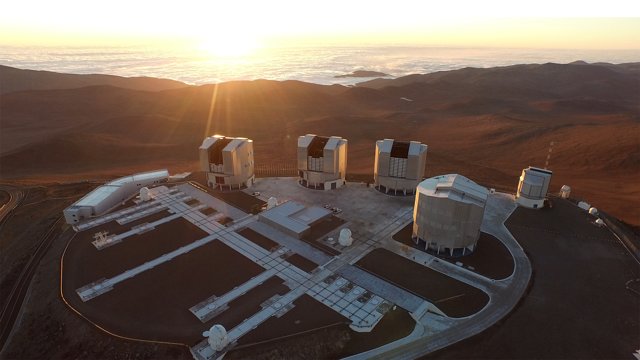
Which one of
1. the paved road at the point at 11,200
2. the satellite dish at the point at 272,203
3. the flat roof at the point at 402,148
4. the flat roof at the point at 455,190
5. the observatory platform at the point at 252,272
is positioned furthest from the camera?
the flat roof at the point at 402,148

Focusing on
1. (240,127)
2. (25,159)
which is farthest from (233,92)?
(25,159)

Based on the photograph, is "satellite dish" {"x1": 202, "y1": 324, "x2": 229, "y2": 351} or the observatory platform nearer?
"satellite dish" {"x1": 202, "y1": 324, "x2": 229, "y2": 351}

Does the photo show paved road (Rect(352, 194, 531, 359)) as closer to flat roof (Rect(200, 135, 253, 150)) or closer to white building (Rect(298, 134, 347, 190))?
white building (Rect(298, 134, 347, 190))

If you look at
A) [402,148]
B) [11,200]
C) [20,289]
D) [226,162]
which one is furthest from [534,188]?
[11,200]

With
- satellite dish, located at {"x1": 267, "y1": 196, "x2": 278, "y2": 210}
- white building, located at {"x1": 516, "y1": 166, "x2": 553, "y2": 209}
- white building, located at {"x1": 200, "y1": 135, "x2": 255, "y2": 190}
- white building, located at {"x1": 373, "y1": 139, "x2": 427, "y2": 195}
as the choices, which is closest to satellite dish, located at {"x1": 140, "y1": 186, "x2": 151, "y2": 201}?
white building, located at {"x1": 200, "y1": 135, "x2": 255, "y2": 190}

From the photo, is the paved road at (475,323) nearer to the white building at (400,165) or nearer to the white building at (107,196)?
the white building at (400,165)

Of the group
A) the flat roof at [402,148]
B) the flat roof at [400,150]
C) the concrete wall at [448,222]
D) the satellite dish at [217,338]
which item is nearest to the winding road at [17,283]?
the satellite dish at [217,338]

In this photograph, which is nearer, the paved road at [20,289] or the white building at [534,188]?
the paved road at [20,289]
